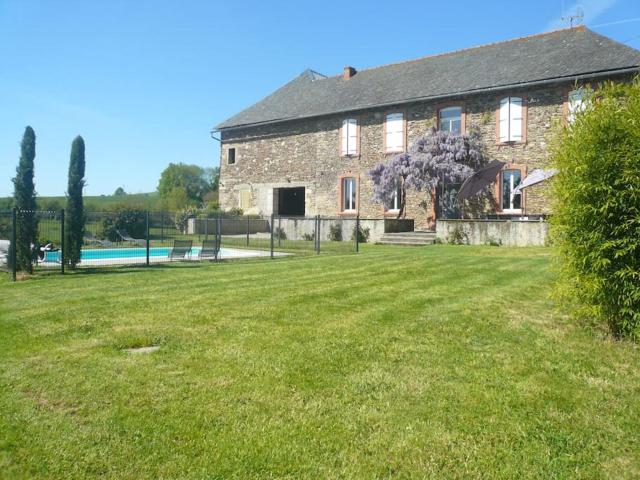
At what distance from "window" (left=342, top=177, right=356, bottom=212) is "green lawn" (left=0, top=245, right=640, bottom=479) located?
19768 mm

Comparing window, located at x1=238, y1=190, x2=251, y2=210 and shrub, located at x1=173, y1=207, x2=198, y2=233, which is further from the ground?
window, located at x1=238, y1=190, x2=251, y2=210

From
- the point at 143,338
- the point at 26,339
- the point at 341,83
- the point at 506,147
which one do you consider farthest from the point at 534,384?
the point at 341,83

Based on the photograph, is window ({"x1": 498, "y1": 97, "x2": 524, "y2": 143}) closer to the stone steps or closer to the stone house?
the stone house

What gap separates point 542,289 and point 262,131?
25208 millimetres

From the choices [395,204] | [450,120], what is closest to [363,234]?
[395,204]

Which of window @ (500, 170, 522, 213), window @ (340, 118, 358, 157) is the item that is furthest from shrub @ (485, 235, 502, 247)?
window @ (340, 118, 358, 157)

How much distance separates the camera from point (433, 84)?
77.9 ft

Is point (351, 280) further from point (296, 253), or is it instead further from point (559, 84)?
point (559, 84)

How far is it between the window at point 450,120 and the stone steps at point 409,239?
5.59m

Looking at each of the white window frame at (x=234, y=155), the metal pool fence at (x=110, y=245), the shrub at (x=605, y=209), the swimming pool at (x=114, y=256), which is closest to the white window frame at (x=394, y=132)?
the metal pool fence at (x=110, y=245)

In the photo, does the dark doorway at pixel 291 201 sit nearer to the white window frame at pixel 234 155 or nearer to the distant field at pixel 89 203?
the white window frame at pixel 234 155

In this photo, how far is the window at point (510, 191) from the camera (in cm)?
2102

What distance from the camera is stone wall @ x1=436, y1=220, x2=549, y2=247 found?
54.4 feet

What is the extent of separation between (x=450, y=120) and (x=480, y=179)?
3.50 m
